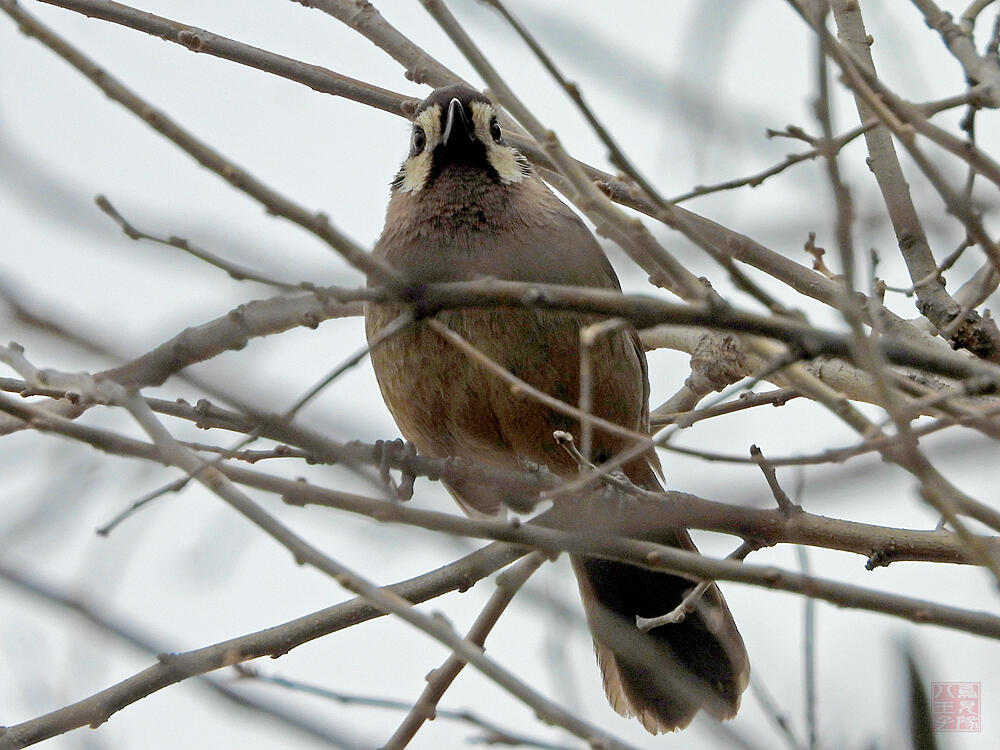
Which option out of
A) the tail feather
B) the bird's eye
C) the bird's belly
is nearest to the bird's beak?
the bird's eye

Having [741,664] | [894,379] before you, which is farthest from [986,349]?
[741,664]

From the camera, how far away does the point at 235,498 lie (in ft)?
7.42

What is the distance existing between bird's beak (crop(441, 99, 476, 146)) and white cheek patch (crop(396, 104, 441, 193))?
5 centimetres

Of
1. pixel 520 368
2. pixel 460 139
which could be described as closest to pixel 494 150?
pixel 460 139

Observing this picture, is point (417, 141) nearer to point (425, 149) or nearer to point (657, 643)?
point (425, 149)

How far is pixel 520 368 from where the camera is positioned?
444cm

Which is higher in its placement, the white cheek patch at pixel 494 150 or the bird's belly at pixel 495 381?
the white cheek patch at pixel 494 150

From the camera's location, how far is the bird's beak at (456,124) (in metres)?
4.95

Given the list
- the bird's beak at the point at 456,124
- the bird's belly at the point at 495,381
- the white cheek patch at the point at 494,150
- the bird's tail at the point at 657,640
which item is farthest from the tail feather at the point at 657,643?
the bird's beak at the point at 456,124

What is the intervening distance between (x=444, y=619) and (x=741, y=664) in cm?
255

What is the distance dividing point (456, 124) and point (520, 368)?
1123mm

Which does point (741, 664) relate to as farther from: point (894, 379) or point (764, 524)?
point (894, 379)

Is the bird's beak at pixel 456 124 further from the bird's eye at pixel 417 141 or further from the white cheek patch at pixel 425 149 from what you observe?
the bird's eye at pixel 417 141

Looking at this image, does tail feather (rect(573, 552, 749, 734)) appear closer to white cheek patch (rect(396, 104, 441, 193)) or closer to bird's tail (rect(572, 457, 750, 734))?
bird's tail (rect(572, 457, 750, 734))
